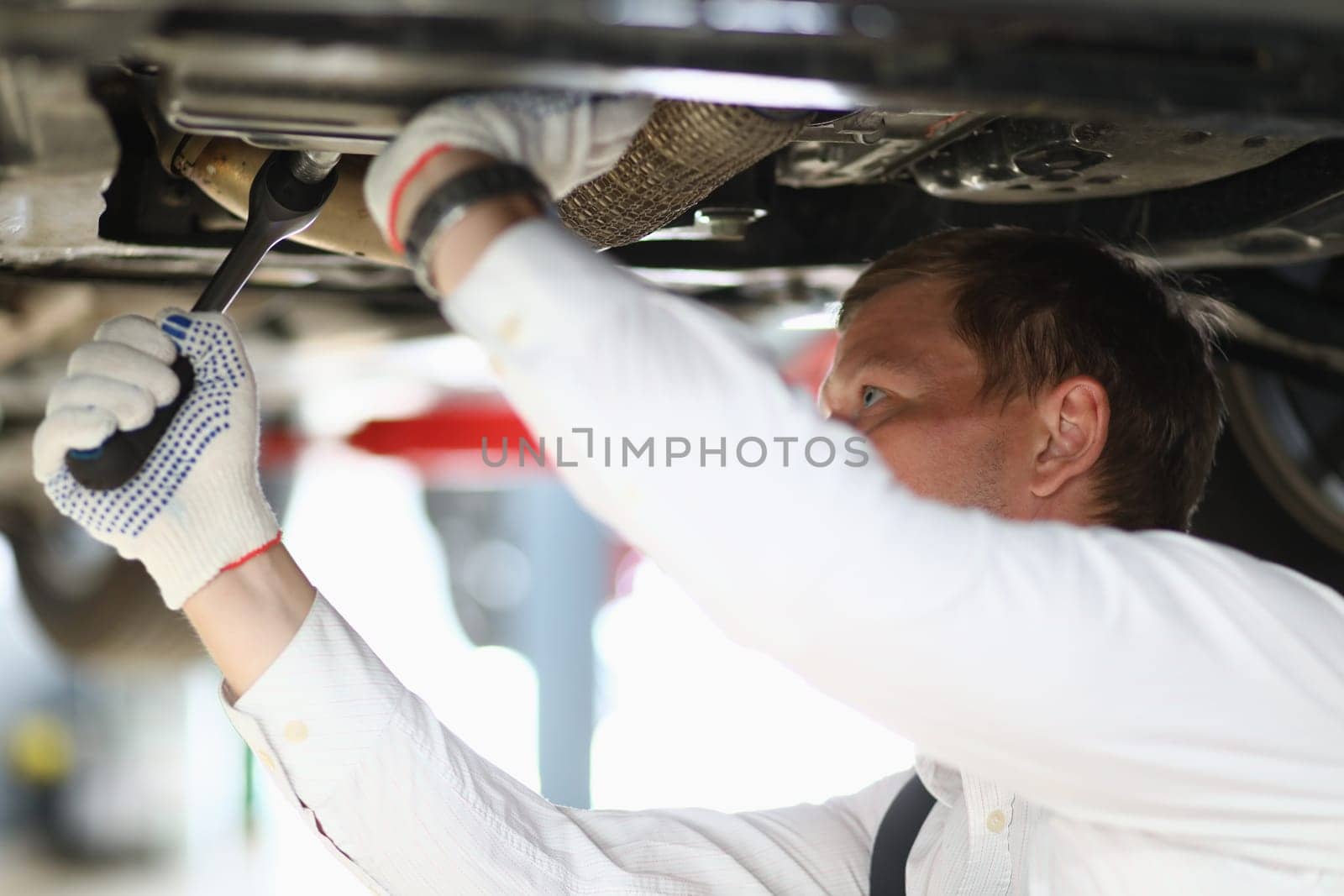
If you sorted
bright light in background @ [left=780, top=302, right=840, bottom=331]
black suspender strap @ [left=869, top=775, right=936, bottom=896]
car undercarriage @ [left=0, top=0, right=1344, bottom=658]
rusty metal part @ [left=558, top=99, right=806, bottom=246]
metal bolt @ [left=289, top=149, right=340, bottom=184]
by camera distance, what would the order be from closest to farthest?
car undercarriage @ [left=0, top=0, right=1344, bottom=658] < rusty metal part @ [left=558, top=99, right=806, bottom=246] < metal bolt @ [left=289, top=149, right=340, bottom=184] < black suspender strap @ [left=869, top=775, right=936, bottom=896] < bright light in background @ [left=780, top=302, right=840, bottom=331]

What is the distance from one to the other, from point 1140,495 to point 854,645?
529 mm

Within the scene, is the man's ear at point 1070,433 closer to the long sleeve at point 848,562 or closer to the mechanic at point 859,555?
the mechanic at point 859,555

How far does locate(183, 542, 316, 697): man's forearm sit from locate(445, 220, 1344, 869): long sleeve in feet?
1.02

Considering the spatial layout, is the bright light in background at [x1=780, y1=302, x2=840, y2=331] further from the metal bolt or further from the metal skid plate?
the metal bolt

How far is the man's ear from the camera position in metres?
0.93

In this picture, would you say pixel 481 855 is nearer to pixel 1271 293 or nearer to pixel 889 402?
pixel 889 402

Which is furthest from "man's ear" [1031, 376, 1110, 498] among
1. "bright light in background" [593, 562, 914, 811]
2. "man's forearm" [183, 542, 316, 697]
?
"bright light in background" [593, 562, 914, 811]

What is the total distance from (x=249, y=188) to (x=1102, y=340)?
0.66m

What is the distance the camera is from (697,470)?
0.55m

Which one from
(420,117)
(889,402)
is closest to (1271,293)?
(889,402)

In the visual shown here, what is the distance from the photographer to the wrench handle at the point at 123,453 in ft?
2.23

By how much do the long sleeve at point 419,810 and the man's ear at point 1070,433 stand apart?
42 centimetres

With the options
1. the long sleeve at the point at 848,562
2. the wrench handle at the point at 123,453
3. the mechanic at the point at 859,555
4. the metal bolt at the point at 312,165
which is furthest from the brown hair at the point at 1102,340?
the wrench handle at the point at 123,453

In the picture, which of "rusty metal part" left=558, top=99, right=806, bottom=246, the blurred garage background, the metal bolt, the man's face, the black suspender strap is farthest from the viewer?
the blurred garage background
